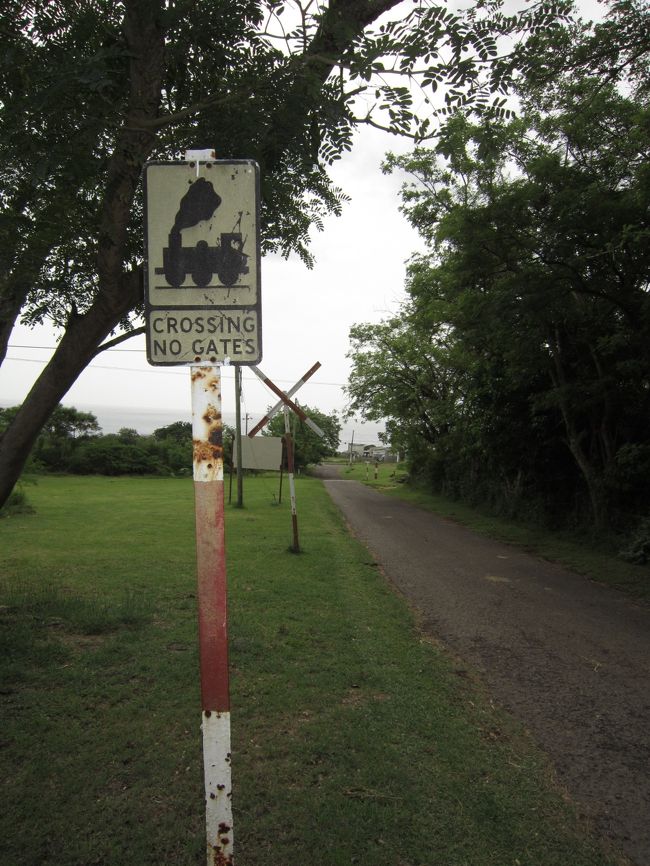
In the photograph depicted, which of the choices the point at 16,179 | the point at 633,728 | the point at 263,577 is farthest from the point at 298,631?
the point at 16,179

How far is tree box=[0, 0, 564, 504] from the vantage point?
10.6 ft

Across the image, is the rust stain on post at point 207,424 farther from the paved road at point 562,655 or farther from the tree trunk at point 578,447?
→ the tree trunk at point 578,447

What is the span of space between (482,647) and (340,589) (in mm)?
2353

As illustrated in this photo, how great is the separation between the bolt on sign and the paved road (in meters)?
2.88

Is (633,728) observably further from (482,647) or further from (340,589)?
(340,589)

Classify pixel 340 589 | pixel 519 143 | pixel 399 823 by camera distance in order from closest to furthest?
pixel 399 823 < pixel 340 589 < pixel 519 143

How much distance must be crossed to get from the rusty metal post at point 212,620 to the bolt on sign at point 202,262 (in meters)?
0.19

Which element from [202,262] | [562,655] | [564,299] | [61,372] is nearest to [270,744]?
[61,372]

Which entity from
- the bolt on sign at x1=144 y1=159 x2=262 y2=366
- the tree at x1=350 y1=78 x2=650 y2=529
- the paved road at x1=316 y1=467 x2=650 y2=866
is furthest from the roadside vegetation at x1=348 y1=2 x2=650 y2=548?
the bolt on sign at x1=144 y1=159 x2=262 y2=366

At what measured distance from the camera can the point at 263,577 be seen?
26.4ft

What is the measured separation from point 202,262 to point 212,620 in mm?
1329

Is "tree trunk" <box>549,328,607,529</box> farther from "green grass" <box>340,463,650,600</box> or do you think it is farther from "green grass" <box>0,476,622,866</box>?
"green grass" <box>0,476,622,866</box>

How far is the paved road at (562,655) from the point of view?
325cm

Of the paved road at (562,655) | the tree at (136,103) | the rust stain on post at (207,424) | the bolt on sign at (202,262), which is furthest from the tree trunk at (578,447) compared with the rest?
the rust stain on post at (207,424)
